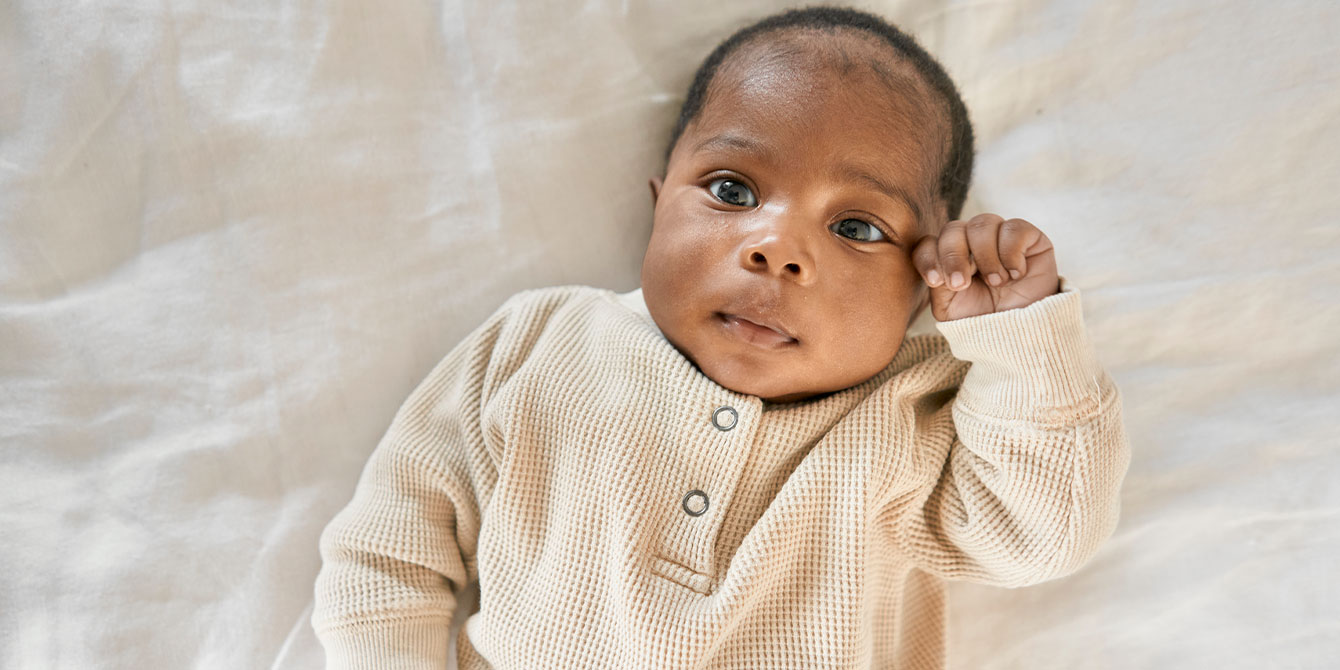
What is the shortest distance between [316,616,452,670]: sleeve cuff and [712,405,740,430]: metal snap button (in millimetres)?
479

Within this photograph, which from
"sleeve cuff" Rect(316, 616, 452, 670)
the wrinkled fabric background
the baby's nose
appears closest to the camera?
the baby's nose

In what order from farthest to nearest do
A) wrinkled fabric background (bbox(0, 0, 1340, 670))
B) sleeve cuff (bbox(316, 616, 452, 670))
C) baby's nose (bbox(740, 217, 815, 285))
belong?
wrinkled fabric background (bbox(0, 0, 1340, 670)) → sleeve cuff (bbox(316, 616, 452, 670)) → baby's nose (bbox(740, 217, 815, 285))

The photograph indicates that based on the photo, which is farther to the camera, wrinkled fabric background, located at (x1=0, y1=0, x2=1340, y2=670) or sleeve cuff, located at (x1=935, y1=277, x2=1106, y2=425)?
wrinkled fabric background, located at (x1=0, y1=0, x2=1340, y2=670)

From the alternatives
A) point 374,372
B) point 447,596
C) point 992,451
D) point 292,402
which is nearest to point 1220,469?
point 992,451

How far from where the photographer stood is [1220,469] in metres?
1.45

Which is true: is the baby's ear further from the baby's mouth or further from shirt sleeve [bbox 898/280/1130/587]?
shirt sleeve [bbox 898/280/1130/587]

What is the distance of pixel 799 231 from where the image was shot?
3.91 feet

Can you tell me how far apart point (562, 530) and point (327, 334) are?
0.50m

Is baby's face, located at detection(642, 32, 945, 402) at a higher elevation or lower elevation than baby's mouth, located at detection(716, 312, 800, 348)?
higher

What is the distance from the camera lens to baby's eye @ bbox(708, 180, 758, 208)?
1.25m

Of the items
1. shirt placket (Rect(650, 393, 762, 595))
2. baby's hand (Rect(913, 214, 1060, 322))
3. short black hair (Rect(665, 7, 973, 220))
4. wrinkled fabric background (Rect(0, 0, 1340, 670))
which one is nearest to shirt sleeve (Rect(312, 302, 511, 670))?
wrinkled fabric background (Rect(0, 0, 1340, 670))

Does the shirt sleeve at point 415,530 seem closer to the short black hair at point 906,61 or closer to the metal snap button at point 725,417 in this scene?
the metal snap button at point 725,417

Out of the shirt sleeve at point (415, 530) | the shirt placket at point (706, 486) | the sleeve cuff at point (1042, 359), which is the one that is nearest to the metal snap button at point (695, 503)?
the shirt placket at point (706, 486)

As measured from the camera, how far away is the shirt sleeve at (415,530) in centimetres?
127
